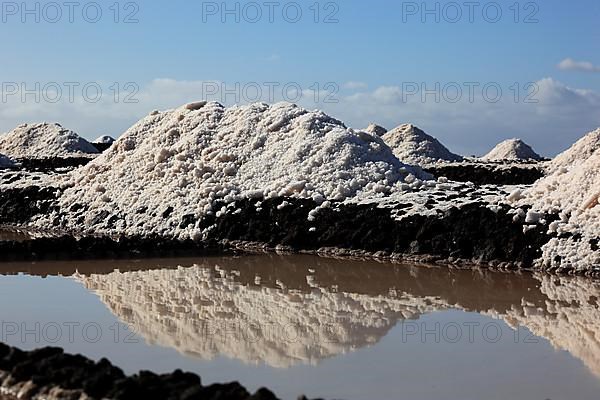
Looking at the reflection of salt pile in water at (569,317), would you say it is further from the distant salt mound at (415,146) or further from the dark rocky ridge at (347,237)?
the distant salt mound at (415,146)

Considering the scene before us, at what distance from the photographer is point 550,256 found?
1240 centimetres

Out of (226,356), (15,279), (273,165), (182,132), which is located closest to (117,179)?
(182,132)

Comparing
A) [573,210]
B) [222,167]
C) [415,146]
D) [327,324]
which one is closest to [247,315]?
[327,324]

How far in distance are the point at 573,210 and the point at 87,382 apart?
30.3ft

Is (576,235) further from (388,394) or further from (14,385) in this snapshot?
(14,385)

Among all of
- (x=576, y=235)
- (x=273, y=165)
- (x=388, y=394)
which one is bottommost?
(x=388, y=394)

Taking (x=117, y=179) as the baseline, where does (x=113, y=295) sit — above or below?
below

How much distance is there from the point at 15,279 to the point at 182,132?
815cm

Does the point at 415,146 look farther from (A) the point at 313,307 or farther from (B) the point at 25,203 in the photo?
(A) the point at 313,307

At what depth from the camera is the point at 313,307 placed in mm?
9430

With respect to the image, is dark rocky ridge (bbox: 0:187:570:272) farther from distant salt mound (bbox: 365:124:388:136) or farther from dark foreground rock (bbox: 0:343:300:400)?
distant salt mound (bbox: 365:124:388:136)

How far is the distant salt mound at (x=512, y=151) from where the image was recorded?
4729 centimetres

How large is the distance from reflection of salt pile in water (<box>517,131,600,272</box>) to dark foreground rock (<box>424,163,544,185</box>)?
39.2 ft

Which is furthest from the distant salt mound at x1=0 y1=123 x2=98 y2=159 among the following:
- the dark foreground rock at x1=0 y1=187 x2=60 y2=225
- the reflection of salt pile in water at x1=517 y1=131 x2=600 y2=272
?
the reflection of salt pile in water at x1=517 y1=131 x2=600 y2=272
